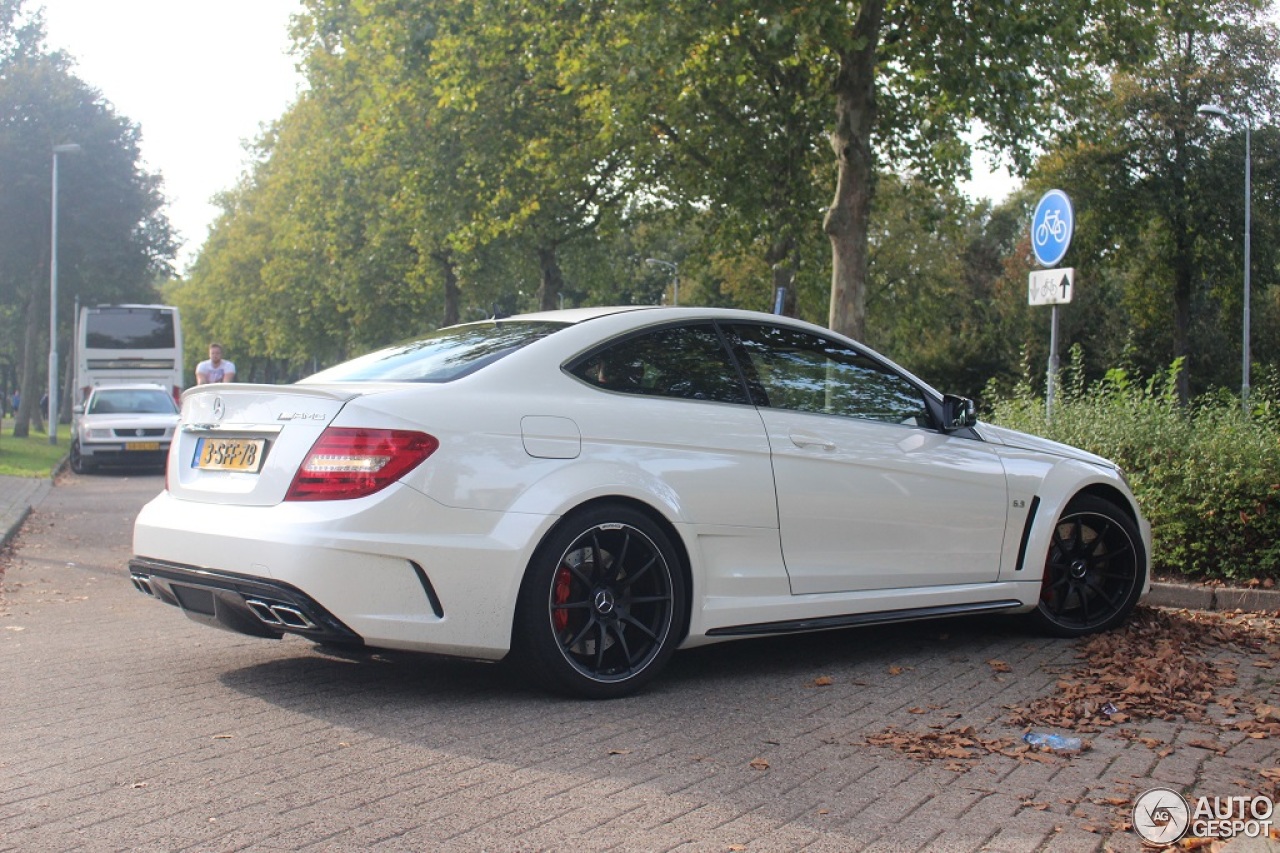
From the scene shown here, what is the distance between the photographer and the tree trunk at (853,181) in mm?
14984

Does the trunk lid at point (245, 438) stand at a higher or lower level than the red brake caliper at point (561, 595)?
higher

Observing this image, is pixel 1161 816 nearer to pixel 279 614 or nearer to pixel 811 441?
pixel 811 441

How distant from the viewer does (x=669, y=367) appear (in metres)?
5.92

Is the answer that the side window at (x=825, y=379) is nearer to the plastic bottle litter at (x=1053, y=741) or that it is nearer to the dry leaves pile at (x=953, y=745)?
the dry leaves pile at (x=953, y=745)

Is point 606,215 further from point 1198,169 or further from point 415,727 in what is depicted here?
point 415,727

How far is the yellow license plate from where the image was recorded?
17.5 feet

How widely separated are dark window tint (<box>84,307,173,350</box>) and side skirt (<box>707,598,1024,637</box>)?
32.2m

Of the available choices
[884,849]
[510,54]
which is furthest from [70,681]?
[510,54]

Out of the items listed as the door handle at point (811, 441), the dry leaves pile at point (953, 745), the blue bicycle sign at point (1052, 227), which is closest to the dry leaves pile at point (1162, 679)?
the dry leaves pile at point (953, 745)

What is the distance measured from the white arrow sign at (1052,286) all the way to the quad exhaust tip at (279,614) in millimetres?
7411

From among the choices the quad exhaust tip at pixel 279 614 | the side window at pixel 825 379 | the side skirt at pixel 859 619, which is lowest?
the side skirt at pixel 859 619

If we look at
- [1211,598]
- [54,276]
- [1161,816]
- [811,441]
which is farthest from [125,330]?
[1161,816]

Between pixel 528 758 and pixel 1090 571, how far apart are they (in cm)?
387

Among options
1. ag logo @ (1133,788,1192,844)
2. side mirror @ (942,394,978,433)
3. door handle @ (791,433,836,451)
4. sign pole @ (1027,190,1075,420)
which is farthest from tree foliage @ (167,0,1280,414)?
ag logo @ (1133,788,1192,844)
